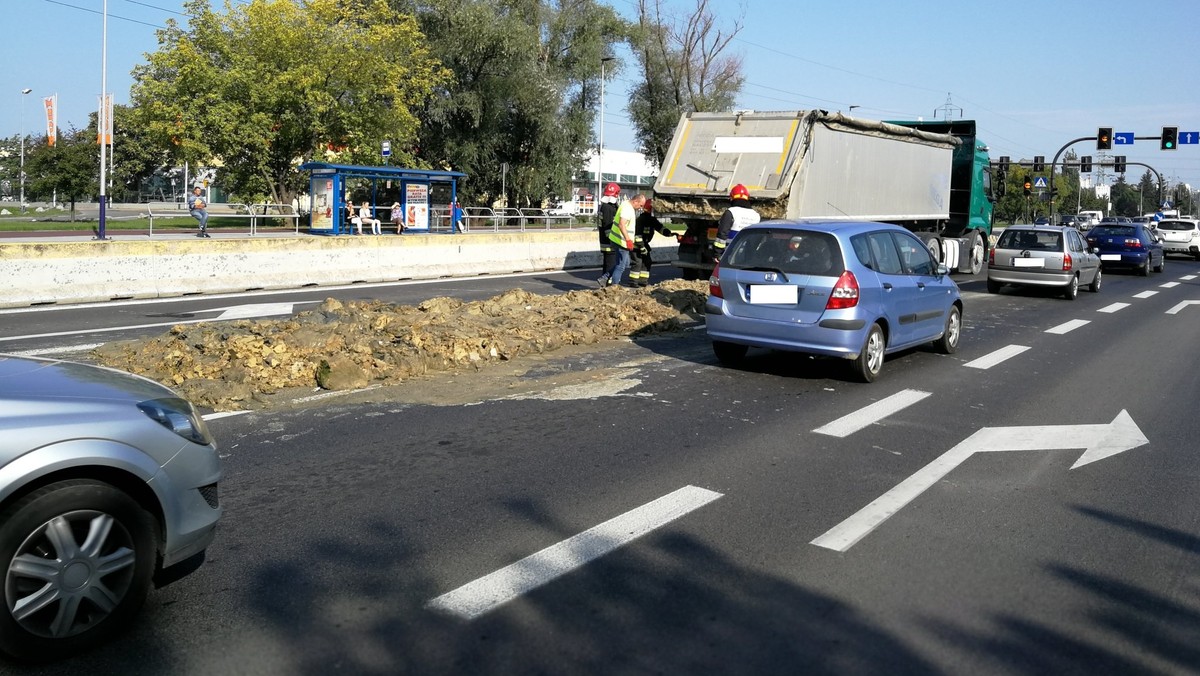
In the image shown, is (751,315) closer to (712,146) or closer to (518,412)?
(518,412)

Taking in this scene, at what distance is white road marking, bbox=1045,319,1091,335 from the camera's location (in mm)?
14461

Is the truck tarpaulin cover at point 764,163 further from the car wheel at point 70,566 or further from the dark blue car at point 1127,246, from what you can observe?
the car wheel at point 70,566

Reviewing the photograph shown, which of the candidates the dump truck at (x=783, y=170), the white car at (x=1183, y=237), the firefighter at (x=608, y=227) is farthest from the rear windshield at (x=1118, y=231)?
the firefighter at (x=608, y=227)

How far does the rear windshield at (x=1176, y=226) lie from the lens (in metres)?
37.6

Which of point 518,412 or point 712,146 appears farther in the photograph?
point 712,146

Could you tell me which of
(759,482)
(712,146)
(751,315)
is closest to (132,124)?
(712,146)

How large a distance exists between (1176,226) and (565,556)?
4070cm

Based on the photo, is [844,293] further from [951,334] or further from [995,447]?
[951,334]

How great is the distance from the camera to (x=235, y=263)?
17875mm

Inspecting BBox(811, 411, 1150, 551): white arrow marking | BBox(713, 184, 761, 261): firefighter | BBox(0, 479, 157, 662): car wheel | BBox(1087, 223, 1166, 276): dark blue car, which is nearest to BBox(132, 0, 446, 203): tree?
BBox(1087, 223, 1166, 276): dark blue car

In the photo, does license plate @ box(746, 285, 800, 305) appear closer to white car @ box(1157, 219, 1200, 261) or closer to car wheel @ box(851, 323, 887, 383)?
car wheel @ box(851, 323, 887, 383)

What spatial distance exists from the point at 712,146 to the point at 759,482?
1209 centimetres

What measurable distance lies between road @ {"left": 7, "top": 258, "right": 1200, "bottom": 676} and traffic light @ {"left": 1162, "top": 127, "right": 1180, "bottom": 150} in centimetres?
3925

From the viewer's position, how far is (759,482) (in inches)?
243
